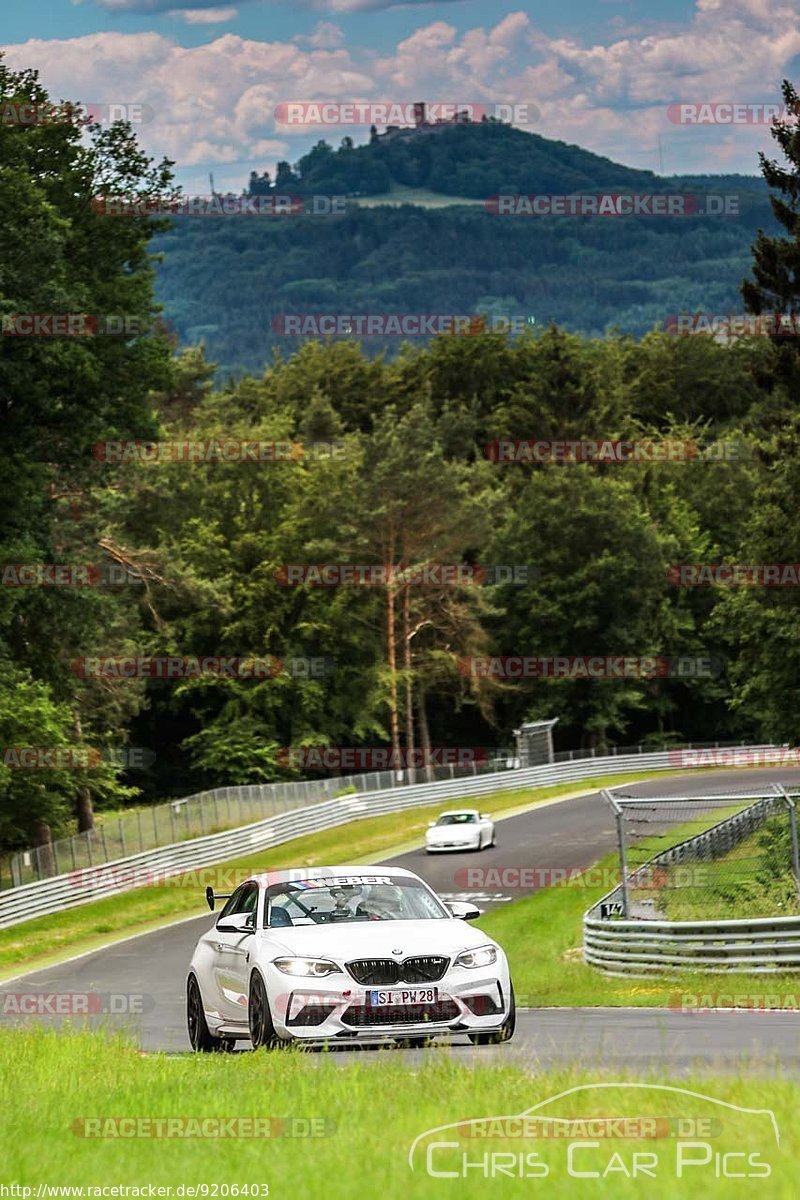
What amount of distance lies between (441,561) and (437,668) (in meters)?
5.13

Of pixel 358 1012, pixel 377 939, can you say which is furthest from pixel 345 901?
pixel 358 1012

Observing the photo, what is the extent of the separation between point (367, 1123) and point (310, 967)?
475 centimetres

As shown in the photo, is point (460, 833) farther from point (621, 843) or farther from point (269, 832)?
point (621, 843)

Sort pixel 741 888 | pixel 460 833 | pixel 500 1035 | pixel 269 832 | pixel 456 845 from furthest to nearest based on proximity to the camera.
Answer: pixel 269 832, pixel 460 833, pixel 456 845, pixel 741 888, pixel 500 1035

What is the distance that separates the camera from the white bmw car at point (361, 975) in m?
12.7

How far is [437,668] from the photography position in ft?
283

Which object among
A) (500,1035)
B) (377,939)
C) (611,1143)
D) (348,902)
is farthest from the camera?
(348,902)

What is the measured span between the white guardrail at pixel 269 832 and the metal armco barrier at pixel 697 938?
18973 mm

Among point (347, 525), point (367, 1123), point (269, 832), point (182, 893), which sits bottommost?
point (269, 832)

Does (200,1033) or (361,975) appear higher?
(361,975)

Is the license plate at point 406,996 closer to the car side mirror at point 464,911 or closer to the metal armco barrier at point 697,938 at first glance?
the car side mirror at point 464,911

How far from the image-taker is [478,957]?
13.0 m

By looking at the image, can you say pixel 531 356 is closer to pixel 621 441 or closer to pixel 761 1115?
pixel 621 441

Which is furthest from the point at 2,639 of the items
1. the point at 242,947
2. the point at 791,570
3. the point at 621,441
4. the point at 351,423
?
the point at 351,423
